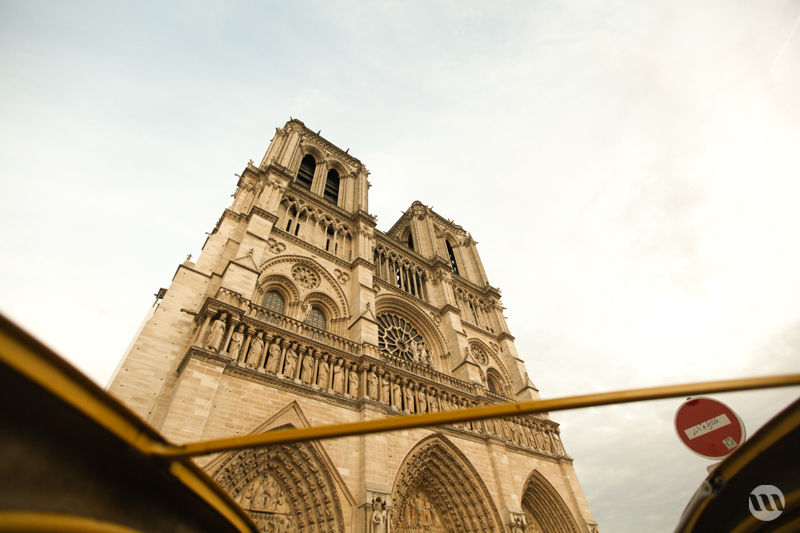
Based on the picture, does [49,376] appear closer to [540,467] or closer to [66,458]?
[66,458]

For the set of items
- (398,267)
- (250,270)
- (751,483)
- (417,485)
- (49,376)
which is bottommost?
(751,483)

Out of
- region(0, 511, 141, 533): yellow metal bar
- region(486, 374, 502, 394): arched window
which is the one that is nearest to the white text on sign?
region(0, 511, 141, 533): yellow metal bar

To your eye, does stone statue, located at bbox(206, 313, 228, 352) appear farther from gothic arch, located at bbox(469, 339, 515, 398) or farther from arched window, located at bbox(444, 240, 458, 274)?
arched window, located at bbox(444, 240, 458, 274)

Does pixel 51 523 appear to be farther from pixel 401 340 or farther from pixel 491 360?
pixel 491 360

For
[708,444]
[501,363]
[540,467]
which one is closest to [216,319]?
[708,444]

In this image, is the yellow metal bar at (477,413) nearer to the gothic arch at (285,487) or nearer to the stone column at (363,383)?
the gothic arch at (285,487)

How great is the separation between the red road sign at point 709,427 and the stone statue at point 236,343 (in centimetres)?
863

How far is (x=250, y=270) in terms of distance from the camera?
10.6 meters

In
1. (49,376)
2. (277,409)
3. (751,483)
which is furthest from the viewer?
(277,409)

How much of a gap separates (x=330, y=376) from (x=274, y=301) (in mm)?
3459

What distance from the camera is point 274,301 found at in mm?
11961

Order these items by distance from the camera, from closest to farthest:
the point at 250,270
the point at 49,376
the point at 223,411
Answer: the point at 49,376, the point at 223,411, the point at 250,270

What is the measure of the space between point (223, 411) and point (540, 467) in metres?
11.8

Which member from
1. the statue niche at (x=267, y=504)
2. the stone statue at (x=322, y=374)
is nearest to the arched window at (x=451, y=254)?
the stone statue at (x=322, y=374)
